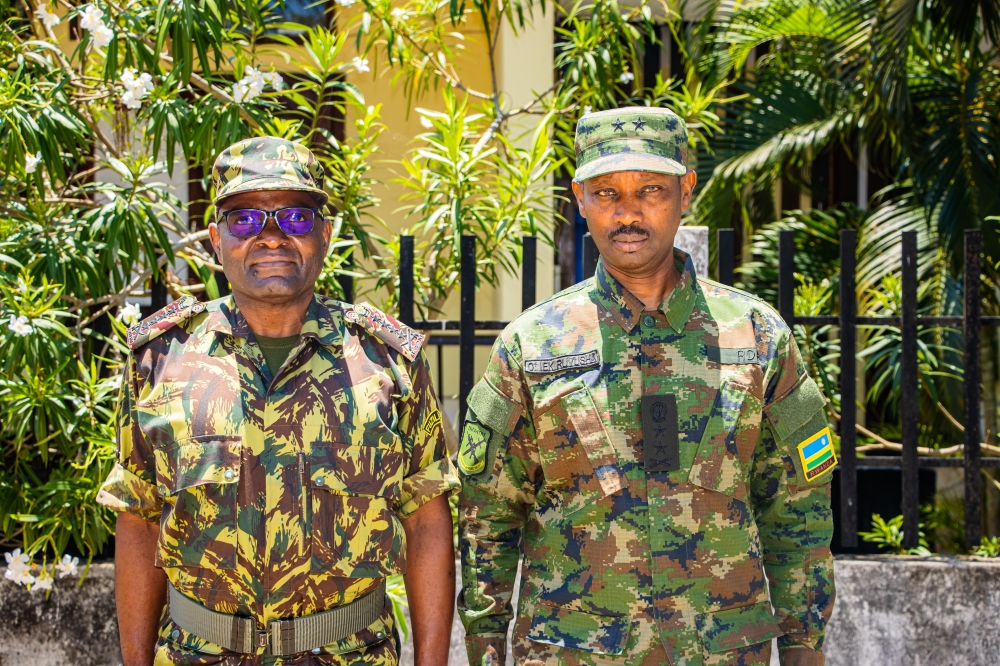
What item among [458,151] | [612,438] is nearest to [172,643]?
[612,438]

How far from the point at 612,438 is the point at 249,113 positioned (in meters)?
1.87

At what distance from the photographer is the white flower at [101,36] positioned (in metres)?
3.13

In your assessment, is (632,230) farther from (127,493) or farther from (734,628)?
(127,493)

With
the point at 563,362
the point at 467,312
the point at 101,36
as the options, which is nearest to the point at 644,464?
the point at 563,362

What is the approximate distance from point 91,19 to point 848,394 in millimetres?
2742

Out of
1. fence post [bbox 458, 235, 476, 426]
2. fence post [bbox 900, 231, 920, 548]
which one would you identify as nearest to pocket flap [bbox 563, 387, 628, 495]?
fence post [bbox 458, 235, 476, 426]

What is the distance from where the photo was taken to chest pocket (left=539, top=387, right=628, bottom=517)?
207cm

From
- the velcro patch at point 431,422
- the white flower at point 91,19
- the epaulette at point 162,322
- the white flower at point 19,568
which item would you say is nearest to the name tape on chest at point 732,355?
the velcro patch at point 431,422

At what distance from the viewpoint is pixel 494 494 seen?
2152 mm

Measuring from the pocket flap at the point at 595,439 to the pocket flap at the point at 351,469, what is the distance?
40cm

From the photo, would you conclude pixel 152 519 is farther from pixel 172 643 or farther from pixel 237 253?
pixel 237 253

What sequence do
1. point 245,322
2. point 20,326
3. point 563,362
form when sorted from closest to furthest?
point 563,362 → point 245,322 → point 20,326

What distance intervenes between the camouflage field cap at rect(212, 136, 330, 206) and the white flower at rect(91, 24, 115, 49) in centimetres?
121

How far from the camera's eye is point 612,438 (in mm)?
2078
